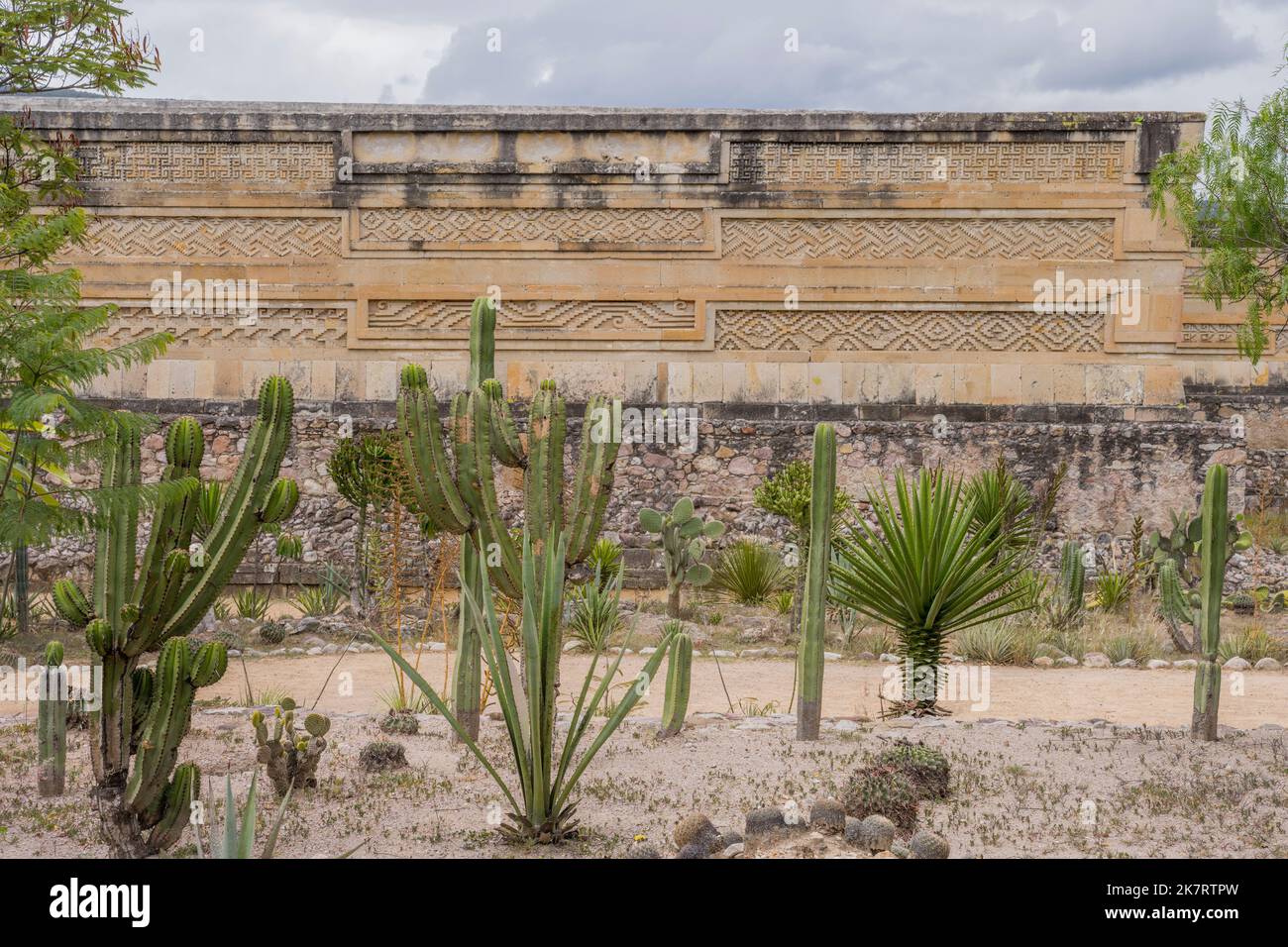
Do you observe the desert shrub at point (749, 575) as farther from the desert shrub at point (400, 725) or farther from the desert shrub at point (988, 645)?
the desert shrub at point (400, 725)

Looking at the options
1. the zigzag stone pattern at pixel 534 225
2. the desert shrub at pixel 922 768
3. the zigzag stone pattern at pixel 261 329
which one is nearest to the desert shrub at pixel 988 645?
the desert shrub at pixel 922 768

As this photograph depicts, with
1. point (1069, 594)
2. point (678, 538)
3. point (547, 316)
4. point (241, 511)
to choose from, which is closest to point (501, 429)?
point (241, 511)

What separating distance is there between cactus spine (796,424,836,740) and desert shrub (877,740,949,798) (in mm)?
807

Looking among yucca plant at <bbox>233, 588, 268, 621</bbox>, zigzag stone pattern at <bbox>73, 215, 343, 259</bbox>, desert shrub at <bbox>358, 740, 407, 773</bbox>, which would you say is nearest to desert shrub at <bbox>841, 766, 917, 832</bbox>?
desert shrub at <bbox>358, 740, 407, 773</bbox>

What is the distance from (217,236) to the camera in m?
12.8

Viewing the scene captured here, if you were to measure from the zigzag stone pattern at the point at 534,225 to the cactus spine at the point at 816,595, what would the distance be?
6.89 meters

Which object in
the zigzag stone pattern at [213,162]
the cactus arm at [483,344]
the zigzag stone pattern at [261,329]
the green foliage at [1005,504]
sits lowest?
the green foliage at [1005,504]

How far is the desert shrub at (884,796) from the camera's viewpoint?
4.98 meters

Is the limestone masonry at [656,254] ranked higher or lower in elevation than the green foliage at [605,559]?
higher

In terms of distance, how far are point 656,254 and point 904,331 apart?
262 centimetres

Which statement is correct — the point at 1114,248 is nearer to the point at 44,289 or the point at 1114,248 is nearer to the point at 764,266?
the point at 764,266

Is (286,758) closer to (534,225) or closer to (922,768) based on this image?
(922,768)
